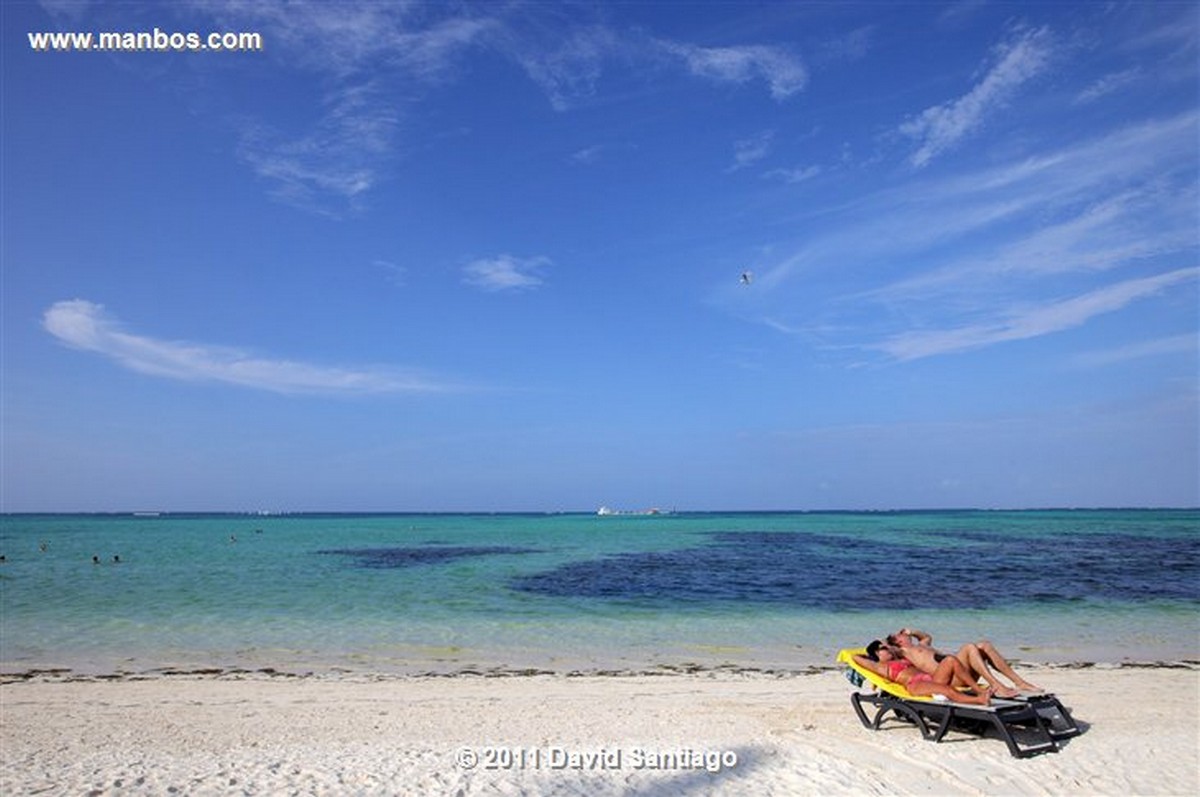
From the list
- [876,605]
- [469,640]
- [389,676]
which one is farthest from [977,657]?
[876,605]

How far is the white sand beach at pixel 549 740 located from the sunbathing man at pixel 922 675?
546 millimetres

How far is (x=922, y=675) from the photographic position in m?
8.59

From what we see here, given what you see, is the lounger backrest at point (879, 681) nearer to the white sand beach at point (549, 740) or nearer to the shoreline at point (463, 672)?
the white sand beach at point (549, 740)

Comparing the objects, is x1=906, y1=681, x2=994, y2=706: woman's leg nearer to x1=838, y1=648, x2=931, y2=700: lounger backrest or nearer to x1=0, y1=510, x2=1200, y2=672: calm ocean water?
x1=838, y1=648, x2=931, y2=700: lounger backrest

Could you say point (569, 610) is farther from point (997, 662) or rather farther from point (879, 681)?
point (997, 662)

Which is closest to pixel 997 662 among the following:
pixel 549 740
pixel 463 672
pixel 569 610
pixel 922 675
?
pixel 922 675

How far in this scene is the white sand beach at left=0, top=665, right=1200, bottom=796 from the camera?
6.92 meters

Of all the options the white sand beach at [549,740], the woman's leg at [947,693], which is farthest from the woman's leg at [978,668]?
the white sand beach at [549,740]

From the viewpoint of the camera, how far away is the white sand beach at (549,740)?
273 inches

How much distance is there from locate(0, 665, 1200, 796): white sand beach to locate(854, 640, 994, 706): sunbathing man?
0.55 m

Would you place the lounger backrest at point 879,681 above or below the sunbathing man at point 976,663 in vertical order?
below

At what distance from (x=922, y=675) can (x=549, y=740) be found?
475 centimetres

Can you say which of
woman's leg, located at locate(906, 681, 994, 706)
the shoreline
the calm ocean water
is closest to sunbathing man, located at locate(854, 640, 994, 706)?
woman's leg, located at locate(906, 681, 994, 706)

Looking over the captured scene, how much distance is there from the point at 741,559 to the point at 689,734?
1262 inches
